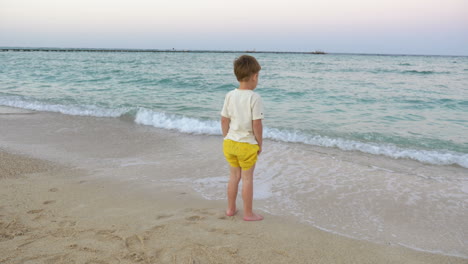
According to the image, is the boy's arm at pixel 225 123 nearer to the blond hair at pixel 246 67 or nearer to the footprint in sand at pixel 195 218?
the blond hair at pixel 246 67

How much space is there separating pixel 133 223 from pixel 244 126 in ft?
4.36

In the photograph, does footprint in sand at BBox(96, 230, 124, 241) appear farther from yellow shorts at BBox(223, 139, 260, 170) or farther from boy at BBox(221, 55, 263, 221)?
yellow shorts at BBox(223, 139, 260, 170)

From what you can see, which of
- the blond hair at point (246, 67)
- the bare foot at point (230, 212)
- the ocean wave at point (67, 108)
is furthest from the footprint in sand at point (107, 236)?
the ocean wave at point (67, 108)

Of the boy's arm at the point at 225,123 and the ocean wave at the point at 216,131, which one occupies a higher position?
the boy's arm at the point at 225,123

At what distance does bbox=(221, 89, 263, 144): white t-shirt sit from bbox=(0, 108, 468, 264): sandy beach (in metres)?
0.82

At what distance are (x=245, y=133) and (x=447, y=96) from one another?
13029 millimetres

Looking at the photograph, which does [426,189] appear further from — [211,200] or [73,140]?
[73,140]

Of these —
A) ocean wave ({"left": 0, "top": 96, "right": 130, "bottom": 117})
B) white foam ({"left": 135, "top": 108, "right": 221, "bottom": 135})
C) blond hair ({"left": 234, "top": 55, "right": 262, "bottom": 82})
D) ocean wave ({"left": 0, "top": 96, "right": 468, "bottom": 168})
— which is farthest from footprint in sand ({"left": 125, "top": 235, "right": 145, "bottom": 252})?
ocean wave ({"left": 0, "top": 96, "right": 130, "bottom": 117})

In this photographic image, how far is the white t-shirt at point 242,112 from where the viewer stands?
3.00m

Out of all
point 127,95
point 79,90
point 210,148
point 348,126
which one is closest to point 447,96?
point 348,126

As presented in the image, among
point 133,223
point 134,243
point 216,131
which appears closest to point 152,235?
point 134,243

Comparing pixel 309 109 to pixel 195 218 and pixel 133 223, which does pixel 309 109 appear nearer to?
pixel 195 218

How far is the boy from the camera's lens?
2998 mm

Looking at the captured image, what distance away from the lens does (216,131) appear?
24.1ft
